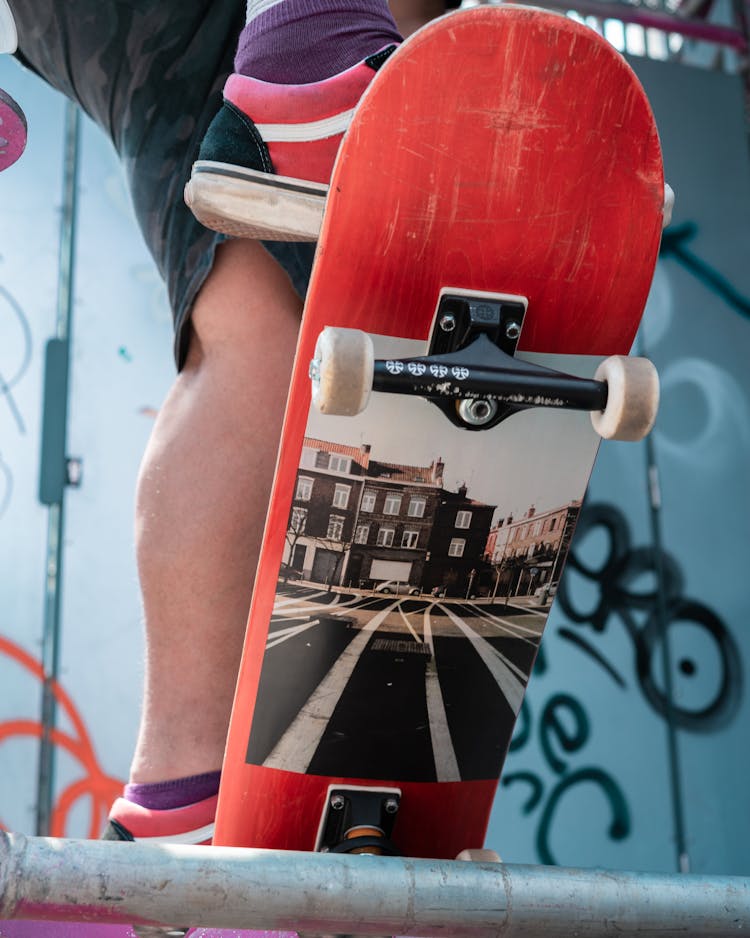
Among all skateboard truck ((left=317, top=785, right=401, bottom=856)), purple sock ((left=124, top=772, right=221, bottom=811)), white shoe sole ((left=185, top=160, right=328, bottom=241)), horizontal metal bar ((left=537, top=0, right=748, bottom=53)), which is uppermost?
horizontal metal bar ((left=537, top=0, right=748, bottom=53))

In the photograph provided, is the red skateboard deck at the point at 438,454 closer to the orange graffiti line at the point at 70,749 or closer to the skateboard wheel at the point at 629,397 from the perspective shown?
the skateboard wheel at the point at 629,397

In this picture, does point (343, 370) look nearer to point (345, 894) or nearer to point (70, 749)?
point (345, 894)

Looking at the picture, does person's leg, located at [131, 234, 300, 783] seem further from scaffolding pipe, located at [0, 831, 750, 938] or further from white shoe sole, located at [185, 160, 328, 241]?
scaffolding pipe, located at [0, 831, 750, 938]

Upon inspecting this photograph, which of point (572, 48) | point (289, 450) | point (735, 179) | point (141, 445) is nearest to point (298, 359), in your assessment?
point (289, 450)

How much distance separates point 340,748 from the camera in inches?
32.1

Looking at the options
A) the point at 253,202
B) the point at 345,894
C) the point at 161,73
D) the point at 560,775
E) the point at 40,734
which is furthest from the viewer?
the point at 560,775

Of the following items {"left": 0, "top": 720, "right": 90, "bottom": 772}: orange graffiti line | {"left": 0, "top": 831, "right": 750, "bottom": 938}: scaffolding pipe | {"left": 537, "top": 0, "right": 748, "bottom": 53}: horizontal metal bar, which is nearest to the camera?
{"left": 0, "top": 831, "right": 750, "bottom": 938}: scaffolding pipe

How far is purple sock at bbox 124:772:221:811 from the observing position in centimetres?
82

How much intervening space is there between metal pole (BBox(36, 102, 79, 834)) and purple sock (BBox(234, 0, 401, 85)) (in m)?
1.64

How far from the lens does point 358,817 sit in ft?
2.68

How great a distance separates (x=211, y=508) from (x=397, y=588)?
0.19 m

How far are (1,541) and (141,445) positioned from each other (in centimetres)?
41

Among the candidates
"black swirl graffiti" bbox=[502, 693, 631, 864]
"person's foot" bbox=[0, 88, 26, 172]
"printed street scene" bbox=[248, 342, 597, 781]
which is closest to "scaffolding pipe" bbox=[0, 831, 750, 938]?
"printed street scene" bbox=[248, 342, 597, 781]

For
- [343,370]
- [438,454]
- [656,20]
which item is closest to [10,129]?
[343,370]
